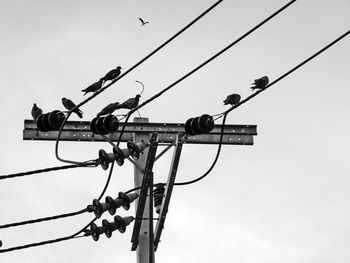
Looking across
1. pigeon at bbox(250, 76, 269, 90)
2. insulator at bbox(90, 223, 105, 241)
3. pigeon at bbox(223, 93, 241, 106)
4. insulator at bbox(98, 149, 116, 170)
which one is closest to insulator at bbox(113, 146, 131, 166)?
insulator at bbox(98, 149, 116, 170)

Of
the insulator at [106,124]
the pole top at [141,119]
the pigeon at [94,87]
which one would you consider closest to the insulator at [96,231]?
the insulator at [106,124]

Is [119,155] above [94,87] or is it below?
below

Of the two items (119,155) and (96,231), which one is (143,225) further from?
(119,155)

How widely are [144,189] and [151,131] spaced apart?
1464mm

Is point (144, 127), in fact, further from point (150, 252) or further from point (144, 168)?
point (150, 252)

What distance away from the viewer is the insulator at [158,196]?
42.5 ft

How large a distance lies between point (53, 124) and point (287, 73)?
2939 mm

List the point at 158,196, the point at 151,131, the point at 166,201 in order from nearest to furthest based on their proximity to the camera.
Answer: the point at 166,201 < the point at 158,196 < the point at 151,131

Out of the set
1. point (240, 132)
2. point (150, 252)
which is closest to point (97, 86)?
point (240, 132)

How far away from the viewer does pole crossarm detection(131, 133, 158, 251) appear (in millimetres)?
12438

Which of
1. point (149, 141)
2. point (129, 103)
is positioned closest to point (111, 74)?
point (129, 103)

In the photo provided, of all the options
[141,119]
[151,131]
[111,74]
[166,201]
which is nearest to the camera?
[166,201]

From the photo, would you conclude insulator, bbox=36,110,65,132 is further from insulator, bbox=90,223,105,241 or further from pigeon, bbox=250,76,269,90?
pigeon, bbox=250,76,269,90

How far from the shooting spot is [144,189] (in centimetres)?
1245
